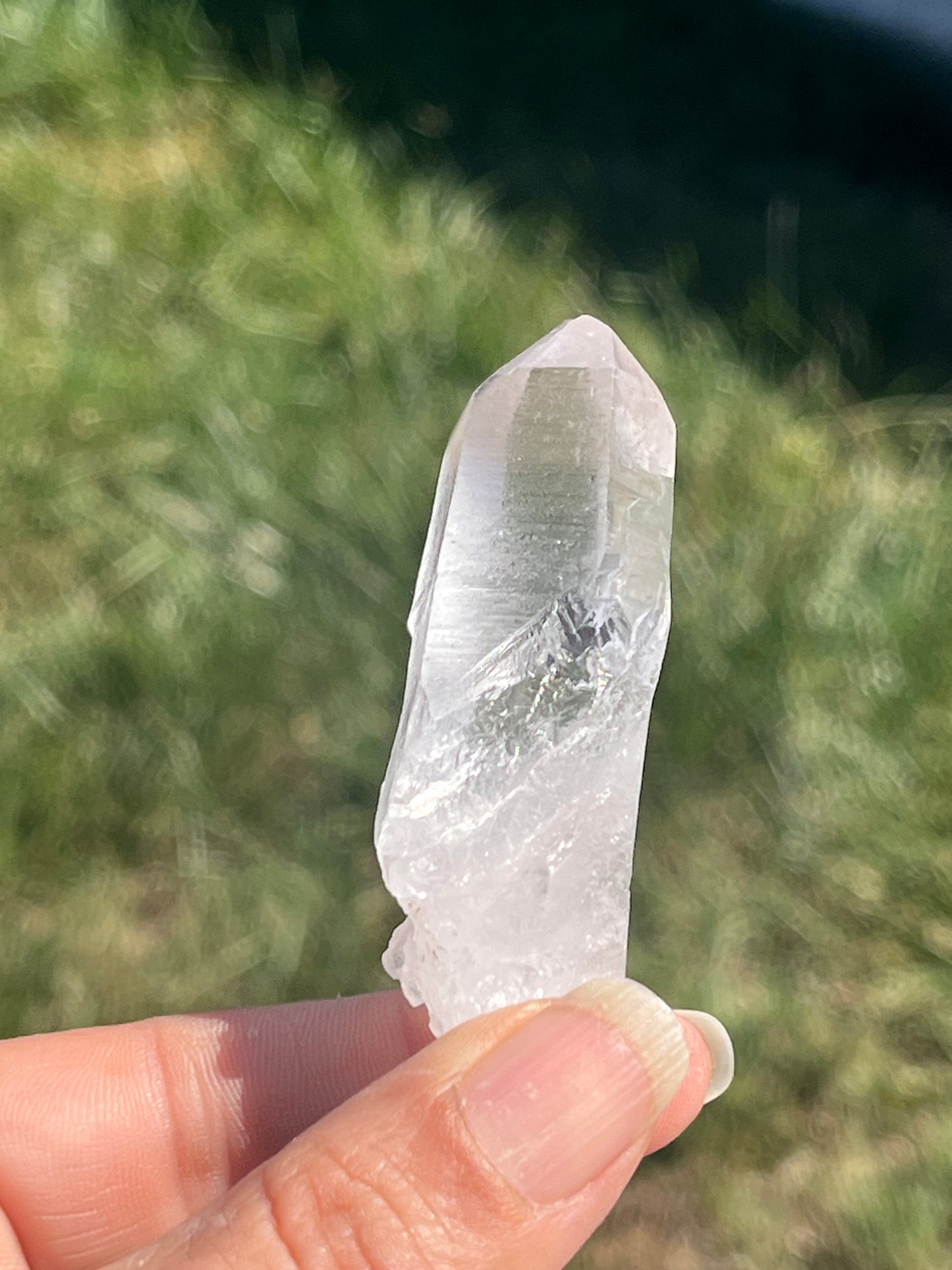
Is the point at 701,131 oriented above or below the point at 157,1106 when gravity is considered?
above

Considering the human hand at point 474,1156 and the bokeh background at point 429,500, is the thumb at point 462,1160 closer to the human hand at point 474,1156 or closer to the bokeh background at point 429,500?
the human hand at point 474,1156

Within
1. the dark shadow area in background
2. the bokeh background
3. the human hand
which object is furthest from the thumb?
Answer: the dark shadow area in background

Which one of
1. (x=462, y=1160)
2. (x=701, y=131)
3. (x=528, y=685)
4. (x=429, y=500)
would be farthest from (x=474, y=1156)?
(x=701, y=131)

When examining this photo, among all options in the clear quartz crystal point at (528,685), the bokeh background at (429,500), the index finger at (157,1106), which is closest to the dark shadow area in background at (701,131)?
the bokeh background at (429,500)

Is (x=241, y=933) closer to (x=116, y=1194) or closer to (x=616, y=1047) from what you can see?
(x=116, y=1194)

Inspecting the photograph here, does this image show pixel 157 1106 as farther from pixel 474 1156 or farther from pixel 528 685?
pixel 528 685

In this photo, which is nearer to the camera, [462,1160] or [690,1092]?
[462,1160]
